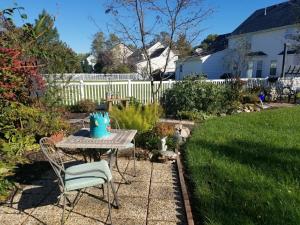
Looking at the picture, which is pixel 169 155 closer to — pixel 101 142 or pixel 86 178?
pixel 101 142

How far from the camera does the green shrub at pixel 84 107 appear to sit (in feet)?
34.8

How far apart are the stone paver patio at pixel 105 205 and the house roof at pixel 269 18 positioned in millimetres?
23699

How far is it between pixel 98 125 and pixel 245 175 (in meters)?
2.42

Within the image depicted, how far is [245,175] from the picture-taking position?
4.17 meters

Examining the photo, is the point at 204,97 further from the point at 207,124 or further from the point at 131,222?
the point at 131,222

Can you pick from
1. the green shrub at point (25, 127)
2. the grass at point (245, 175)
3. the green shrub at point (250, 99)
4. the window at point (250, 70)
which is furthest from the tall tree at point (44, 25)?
the window at point (250, 70)

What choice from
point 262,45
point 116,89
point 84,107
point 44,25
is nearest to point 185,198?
point 44,25

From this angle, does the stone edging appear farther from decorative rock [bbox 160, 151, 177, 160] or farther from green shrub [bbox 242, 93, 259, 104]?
green shrub [bbox 242, 93, 259, 104]

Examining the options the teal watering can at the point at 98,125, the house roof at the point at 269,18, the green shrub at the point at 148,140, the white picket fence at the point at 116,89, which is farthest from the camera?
the house roof at the point at 269,18

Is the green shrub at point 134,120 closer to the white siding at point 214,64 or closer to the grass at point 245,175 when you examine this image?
the grass at point 245,175

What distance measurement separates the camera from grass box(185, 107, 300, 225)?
10.3 ft

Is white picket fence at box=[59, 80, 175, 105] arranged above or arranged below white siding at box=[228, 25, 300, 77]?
below

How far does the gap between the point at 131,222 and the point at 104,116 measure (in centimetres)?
139

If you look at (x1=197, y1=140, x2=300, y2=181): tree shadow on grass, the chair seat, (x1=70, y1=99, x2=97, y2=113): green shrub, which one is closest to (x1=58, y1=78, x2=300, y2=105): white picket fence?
(x1=70, y1=99, x2=97, y2=113): green shrub
